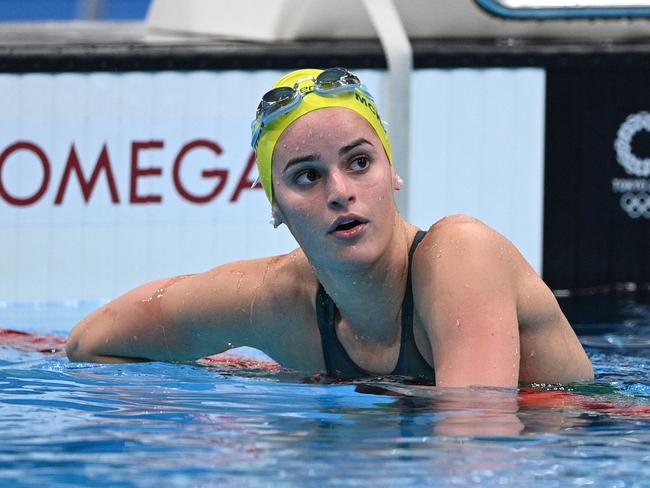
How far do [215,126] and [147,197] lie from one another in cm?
43

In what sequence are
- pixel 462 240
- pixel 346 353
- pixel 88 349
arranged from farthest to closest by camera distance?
pixel 88 349
pixel 346 353
pixel 462 240

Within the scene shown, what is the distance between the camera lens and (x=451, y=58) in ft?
17.9

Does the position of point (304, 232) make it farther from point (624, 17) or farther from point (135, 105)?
point (624, 17)

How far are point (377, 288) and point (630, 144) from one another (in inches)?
112

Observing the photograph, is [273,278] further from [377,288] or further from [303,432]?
[303,432]

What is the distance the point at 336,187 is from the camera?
8.99ft

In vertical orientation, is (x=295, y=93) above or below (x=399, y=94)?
below

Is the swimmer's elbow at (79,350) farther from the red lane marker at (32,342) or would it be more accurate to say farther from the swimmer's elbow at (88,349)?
the red lane marker at (32,342)

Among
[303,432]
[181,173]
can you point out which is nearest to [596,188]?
[181,173]

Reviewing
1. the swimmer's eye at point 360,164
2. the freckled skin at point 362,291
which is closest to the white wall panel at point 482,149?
the freckled skin at point 362,291

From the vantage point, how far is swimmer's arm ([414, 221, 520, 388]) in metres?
2.72

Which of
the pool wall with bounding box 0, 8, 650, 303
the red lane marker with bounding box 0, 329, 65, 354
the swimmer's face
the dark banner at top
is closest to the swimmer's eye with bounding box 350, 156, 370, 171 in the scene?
A: the swimmer's face

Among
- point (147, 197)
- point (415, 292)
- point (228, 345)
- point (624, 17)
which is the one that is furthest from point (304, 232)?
point (624, 17)

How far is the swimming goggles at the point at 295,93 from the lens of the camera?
289 cm
